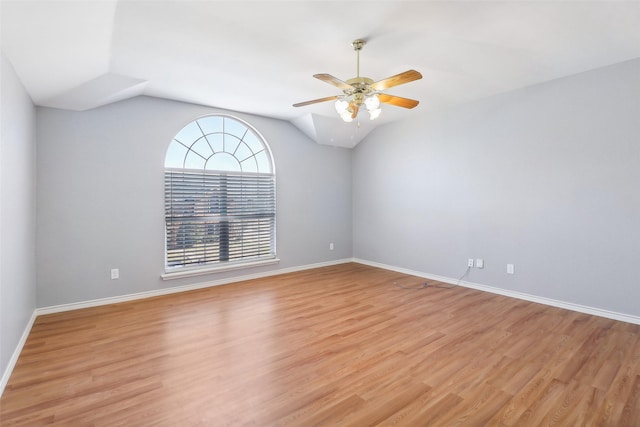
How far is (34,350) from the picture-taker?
2.51 m

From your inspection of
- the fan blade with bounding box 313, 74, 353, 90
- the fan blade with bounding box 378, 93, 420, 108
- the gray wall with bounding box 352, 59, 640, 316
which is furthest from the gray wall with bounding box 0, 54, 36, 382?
the gray wall with bounding box 352, 59, 640, 316

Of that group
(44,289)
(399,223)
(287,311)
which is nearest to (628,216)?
(399,223)

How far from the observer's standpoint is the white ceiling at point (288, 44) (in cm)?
210

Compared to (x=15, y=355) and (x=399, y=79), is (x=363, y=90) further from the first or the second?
(x=15, y=355)

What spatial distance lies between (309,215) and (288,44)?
10.4 feet

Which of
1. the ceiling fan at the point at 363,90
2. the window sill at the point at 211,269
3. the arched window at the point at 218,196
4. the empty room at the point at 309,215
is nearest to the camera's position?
the empty room at the point at 309,215

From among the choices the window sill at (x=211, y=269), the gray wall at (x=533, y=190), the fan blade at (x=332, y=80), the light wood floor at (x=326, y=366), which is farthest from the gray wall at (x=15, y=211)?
the gray wall at (x=533, y=190)

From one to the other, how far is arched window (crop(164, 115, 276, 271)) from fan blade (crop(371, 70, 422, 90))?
9.06ft

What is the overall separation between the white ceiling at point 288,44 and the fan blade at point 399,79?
0.43m

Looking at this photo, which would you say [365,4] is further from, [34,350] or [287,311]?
[34,350]

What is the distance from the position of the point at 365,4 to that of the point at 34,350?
146 inches

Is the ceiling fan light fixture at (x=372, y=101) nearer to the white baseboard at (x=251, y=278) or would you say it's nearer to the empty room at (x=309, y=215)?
the empty room at (x=309, y=215)

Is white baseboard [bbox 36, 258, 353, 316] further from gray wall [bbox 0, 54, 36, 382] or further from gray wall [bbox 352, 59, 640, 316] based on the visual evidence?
gray wall [bbox 352, 59, 640, 316]

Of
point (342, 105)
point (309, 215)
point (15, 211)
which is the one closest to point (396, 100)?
point (342, 105)
